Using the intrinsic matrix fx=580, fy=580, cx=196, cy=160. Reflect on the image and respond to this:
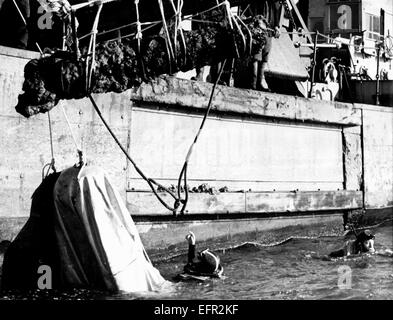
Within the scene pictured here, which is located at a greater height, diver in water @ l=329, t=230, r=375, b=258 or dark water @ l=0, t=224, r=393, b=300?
diver in water @ l=329, t=230, r=375, b=258

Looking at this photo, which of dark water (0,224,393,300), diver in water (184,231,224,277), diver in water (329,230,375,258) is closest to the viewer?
dark water (0,224,393,300)

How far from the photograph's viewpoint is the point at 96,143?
7723 millimetres

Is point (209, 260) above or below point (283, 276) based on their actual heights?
above

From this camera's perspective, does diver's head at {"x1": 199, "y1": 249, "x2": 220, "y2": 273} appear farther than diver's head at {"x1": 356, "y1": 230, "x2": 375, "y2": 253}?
No

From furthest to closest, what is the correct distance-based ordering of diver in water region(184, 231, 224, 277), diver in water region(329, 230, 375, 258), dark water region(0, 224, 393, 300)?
diver in water region(329, 230, 375, 258) → diver in water region(184, 231, 224, 277) → dark water region(0, 224, 393, 300)

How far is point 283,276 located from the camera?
7.29 meters

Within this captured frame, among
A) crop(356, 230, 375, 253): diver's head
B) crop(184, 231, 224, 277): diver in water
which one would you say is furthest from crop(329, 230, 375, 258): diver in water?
crop(184, 231, 224, 277): diver in water

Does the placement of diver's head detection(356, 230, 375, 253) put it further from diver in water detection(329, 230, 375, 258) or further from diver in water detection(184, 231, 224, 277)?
diver in water detection(184, 231, 224, 277)

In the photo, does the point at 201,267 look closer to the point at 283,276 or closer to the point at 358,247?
the point at 283,276

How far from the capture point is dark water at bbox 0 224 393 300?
234 inches

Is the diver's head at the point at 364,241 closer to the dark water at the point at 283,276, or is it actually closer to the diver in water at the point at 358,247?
the diver in water at the point at 358,247

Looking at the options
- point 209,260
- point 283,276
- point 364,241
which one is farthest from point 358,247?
point 209,260

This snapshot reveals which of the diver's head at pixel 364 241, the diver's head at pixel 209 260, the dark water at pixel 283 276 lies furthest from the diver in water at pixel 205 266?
the diver's head at pixel 364 241

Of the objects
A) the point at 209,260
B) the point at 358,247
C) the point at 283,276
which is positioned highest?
the point at 209,260
